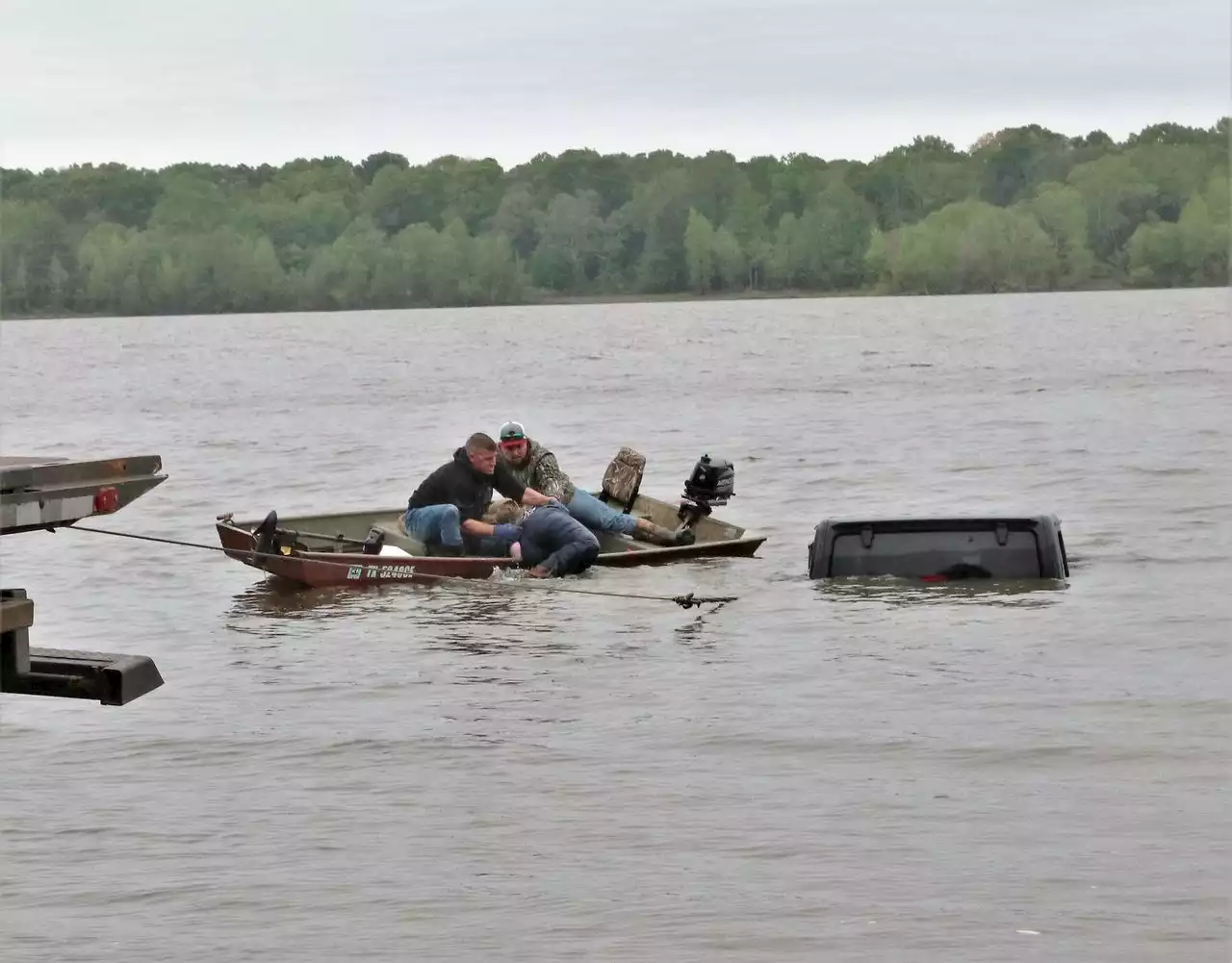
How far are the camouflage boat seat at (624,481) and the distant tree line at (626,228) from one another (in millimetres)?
110558

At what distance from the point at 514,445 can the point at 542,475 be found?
0.35 m

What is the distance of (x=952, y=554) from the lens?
17.7m

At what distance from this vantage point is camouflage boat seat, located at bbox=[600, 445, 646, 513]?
20.4 meters

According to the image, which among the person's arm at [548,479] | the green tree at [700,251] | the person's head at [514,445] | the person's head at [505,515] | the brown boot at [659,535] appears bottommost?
the brown boot at [659,535]

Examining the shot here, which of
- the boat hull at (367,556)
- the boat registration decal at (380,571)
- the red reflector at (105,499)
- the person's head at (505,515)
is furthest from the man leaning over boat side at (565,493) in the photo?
the red reflector at (105,499)

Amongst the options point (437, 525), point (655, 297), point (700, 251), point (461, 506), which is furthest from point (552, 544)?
point (655, 297)

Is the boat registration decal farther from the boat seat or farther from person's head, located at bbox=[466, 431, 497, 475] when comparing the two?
person's head, located at bbox=[466, 431, 497, 475]

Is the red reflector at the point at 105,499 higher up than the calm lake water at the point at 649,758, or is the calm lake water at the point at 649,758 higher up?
the red reflector at the point at 105,499

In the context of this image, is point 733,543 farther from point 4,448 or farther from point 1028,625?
point 4,448

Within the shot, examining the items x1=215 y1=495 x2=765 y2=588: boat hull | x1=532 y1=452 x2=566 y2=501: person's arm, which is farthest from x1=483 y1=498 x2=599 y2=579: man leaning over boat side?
x1=532 y1=452 x2=566 y2=501: person's arm

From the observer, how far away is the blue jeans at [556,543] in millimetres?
18391

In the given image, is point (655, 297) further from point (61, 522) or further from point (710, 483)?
point (61, 522)

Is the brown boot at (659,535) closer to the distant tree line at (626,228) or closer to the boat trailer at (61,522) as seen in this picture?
the boat trailer at (61,522)

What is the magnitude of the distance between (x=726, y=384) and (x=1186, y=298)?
230 ft
